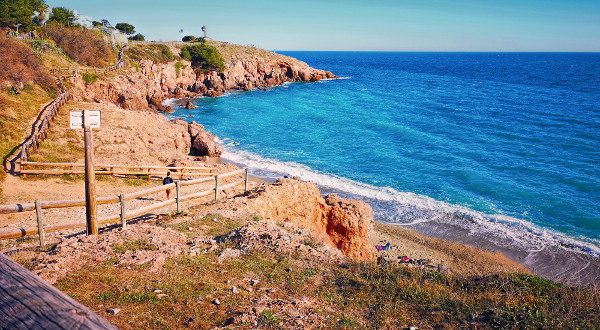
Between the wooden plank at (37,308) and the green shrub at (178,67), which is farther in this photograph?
the green shrub at (178,67)

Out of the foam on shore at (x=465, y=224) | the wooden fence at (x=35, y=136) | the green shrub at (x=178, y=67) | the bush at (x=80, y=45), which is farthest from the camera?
the green shrub at (x=178, y=67)

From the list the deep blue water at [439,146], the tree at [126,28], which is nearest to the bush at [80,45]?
the deep blue water at [439,146]

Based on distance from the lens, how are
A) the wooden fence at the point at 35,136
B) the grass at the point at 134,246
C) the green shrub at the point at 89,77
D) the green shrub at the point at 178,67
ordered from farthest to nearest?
the green shrub at the point at 178,67
the green shrub at the point at 89,77
the wooden fence at the point at 35,136
the grass at the point at 134,246

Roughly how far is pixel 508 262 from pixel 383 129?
31.5 m

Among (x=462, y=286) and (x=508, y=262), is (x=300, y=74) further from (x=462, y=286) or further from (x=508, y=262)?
(x=462, y=286)

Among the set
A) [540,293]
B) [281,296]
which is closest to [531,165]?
[540,293]

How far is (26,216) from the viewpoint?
683 inches

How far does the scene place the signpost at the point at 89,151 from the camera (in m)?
11.1

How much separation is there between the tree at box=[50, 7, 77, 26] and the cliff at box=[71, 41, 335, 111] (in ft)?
38.2

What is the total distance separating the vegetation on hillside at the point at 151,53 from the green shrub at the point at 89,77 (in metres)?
23.8

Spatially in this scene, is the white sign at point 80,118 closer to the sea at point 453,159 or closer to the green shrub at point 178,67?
the sea at point 453,159

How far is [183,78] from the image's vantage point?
274ft

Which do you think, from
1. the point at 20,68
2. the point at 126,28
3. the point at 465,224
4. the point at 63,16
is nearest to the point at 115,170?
the point at 20,68

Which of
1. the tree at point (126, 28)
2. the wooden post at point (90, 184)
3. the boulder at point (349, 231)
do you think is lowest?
the boulder at point (349, 231)
